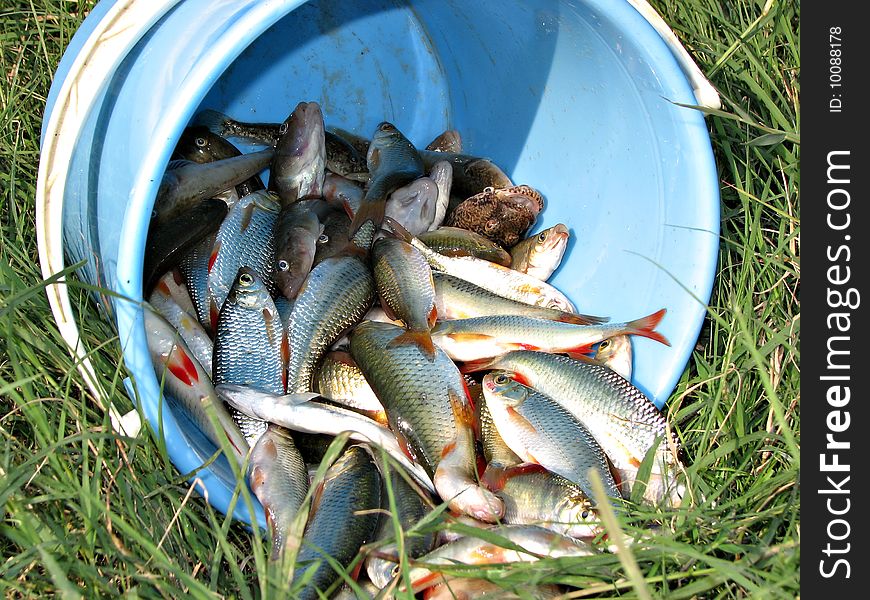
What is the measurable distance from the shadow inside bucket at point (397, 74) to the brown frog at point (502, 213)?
0.44 metres

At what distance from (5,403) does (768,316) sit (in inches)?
95.6

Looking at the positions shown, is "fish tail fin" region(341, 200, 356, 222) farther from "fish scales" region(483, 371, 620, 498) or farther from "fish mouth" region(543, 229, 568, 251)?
"fish scales" region(483, 371, 620, 498)

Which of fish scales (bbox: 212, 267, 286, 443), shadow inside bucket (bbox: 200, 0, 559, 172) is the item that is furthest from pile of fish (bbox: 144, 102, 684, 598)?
shadow inside bucket (bbox: 200, 0, 559, 172)

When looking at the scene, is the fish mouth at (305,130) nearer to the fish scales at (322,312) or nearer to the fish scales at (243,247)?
the fish scales at (243,247)

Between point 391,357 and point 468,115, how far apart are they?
65.6 inches

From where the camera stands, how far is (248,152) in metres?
3.72

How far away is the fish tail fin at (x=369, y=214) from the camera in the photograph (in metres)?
3.15

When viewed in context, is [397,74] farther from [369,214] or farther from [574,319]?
[574,319]

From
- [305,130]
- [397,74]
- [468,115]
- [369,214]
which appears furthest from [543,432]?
[397,74]

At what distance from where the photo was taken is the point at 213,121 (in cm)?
361

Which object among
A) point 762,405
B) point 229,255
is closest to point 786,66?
point 762,405

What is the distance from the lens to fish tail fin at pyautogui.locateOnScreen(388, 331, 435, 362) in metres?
2.66

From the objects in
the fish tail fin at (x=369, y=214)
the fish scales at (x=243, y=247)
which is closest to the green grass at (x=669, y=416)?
the fish scales at (x=243, y=247)
